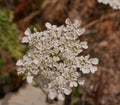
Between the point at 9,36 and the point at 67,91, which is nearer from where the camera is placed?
the point at 67,91

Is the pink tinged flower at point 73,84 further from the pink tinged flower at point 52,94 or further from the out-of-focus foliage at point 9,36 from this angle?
the out-of-focus foliage at point 9,36

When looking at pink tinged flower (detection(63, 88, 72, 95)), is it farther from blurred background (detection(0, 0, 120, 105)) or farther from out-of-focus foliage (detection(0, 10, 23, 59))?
out-of-focus foliage (detection(0, 10, 23, 59))

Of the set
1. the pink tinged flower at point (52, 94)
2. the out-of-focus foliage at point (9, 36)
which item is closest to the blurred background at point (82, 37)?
the out-of-focus foliage at point (9, 36)

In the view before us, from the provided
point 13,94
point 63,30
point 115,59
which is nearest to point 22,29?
point 13,94

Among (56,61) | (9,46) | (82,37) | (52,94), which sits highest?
(82,37)

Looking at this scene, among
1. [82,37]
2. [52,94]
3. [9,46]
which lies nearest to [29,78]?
[52,94]

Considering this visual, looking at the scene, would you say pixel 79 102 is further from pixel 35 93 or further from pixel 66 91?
pixel 66 91

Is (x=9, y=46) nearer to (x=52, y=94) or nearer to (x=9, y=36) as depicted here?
(x=9, y=36)
